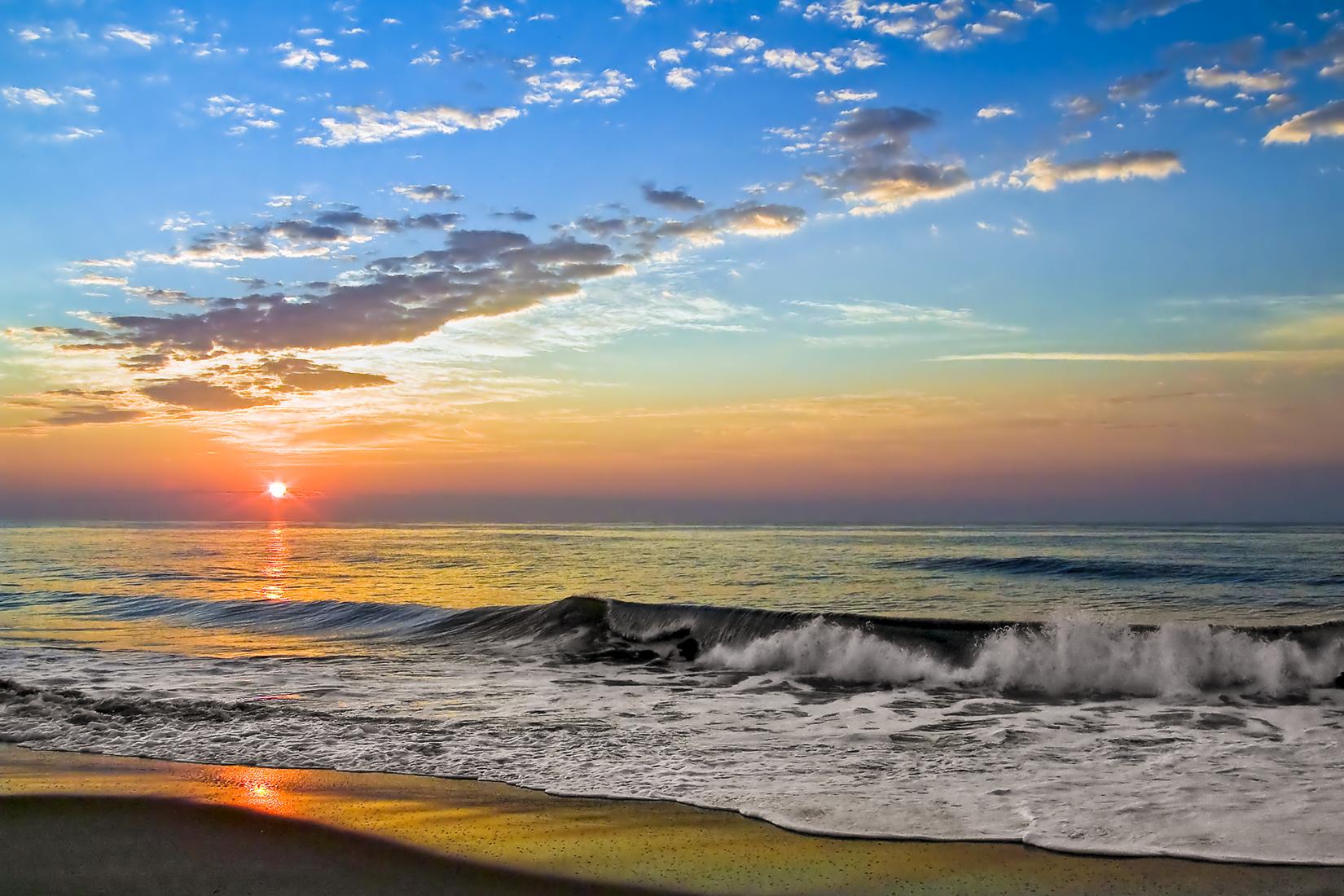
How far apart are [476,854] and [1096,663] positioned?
35.7 ft

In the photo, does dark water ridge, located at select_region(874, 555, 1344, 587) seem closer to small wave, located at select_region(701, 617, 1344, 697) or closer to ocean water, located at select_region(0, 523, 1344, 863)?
ocean water, located at select_region(0, 523, 1344, 863)

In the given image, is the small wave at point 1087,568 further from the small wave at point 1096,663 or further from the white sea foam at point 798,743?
the white sea foam at point 798,743

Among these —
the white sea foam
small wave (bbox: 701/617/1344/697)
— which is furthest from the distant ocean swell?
the white sea foam

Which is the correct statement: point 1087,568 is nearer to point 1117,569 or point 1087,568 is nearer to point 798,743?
point 1117,569

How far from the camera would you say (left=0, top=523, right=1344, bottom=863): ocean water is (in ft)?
22.4

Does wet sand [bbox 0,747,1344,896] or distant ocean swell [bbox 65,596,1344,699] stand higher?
wet sand [bbox 0,747,1344,896]

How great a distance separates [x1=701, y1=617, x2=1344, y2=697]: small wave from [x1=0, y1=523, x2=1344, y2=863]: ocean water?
5 cm

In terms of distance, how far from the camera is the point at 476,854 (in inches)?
217

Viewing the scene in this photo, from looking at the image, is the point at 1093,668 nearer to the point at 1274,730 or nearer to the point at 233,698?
the point at 1274,730

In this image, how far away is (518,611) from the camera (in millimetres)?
20594

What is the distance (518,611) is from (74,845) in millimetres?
15047

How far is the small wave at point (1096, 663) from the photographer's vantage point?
12.6 m

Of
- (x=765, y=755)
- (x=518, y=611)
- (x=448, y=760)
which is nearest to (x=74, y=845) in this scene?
(x=448, y=760)

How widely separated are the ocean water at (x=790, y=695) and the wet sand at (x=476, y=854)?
385 mm
